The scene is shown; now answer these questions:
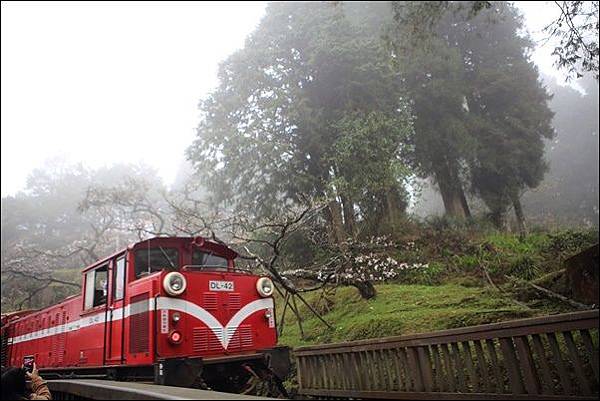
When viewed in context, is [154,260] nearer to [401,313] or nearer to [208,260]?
[208,260]

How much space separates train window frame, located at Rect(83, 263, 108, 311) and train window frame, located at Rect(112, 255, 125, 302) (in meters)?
0.38

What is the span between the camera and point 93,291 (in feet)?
24.7

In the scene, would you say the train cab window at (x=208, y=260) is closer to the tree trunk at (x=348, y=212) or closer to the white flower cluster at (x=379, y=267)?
the white flower cluster at (x=379, y=267)

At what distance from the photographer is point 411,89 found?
730 inches

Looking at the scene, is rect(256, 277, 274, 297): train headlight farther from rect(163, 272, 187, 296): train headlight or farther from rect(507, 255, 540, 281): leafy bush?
rect(507, 255, 540, 281): leafy bush

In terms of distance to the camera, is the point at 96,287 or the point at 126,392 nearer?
the point at 126,392

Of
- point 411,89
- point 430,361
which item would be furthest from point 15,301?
point 430,361

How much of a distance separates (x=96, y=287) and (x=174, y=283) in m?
2.40

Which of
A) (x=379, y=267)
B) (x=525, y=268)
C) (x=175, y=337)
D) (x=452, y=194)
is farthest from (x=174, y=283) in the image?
(x=452, y=194)

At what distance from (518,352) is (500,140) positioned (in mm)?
16782

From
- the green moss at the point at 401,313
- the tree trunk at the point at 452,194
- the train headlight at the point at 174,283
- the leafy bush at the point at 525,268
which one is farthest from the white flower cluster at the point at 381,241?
the train headlight at the point at 174,283

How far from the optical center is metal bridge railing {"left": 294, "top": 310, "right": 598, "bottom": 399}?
326 centimetres

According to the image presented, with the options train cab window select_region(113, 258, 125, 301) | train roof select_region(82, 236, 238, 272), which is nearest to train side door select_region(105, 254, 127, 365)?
train cab window select_region(113, 258, 125, 301)

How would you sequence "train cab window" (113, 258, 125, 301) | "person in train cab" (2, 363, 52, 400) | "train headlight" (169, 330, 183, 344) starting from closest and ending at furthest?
"person in train cab" (2, 363, 52, 400), "train headlight" (169, 330, 183, 344), "train cab window" (113, 258, 125, 301)
